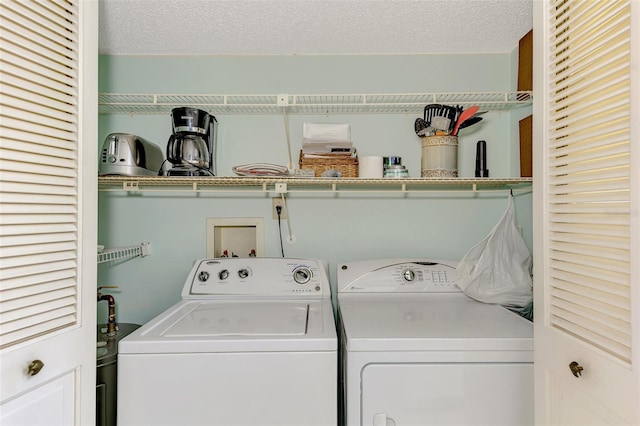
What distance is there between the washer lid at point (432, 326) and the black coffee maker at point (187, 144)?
0.99 meters

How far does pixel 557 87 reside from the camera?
980 millimetres

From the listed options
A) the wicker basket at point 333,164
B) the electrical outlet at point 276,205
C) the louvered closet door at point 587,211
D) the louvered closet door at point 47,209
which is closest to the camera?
the louvered closet door at point 587,211

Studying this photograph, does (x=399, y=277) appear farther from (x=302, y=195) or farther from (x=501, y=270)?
(x=302, y=195)

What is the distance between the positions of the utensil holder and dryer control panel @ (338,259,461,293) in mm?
472

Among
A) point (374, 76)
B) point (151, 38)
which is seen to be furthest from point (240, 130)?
point (374, 76)

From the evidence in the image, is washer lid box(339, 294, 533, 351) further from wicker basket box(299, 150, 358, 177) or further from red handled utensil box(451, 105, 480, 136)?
red handled utensil box(451, 105, 480, 136)

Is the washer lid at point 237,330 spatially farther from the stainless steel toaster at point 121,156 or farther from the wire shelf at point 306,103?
the wire shelf at point 306,103

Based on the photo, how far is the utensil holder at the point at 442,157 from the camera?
72.5 inches

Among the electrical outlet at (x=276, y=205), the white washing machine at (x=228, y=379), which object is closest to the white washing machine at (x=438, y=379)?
the white washing machine at (x=228, y=379)

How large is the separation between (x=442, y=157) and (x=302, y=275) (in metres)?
0.93

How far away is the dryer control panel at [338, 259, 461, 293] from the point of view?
184cm

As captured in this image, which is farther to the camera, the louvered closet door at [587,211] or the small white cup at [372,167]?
the small white cup at [372,167]

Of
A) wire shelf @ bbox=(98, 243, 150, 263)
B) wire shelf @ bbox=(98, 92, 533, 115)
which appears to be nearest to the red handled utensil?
wire shelf @ bbox=(98, 92, 533, 115)

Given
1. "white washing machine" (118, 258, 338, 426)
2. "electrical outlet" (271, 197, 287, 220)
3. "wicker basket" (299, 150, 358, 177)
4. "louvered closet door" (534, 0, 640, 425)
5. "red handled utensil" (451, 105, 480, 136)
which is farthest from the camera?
"electrical outlet" (271, 197, 287, 220)
